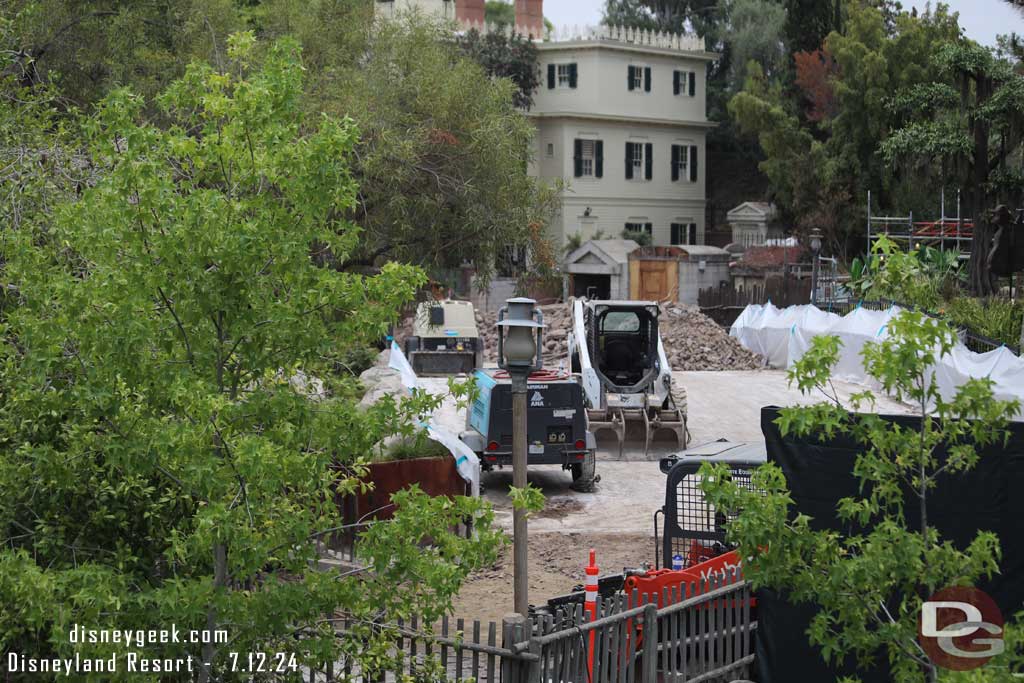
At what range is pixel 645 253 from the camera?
4803cm

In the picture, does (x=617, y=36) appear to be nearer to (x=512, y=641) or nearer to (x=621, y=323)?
(x=621, y=323)

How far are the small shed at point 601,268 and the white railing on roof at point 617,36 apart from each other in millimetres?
11910

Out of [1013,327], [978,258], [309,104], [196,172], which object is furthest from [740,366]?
[196,172]

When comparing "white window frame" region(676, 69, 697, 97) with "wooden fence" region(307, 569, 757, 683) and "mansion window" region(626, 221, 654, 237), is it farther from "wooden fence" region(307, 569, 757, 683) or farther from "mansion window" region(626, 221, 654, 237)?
"wooden fence" region(307, 569, 757, 683)

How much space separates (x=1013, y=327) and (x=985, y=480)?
19623 mm

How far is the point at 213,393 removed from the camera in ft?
22.6

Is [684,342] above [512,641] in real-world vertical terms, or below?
above

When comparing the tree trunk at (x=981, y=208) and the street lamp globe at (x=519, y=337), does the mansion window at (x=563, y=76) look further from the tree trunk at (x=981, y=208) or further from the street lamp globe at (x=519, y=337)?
the street lamp globe at (x=519, y=337)

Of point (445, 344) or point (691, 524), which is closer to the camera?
Answer: point (691, 524)

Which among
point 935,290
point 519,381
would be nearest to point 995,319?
point 935,290

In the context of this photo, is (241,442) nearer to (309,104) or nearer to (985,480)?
(985,480)

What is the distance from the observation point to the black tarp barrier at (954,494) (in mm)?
8992

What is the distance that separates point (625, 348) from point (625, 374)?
24.5 inches

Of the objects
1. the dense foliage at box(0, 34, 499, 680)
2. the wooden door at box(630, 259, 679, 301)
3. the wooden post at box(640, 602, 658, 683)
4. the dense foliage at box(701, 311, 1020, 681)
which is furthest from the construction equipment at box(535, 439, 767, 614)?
the wooden door at box(630, 259, 679, 301)
